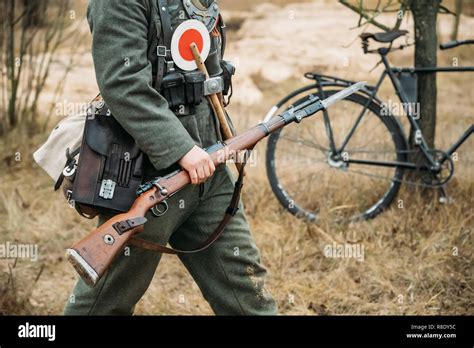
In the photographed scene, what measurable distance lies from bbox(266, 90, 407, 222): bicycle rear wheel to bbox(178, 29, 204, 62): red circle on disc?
7.23 ft

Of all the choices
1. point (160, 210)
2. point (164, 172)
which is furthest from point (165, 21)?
point (160, 210)

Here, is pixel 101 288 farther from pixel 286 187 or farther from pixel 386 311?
pixel 286 187

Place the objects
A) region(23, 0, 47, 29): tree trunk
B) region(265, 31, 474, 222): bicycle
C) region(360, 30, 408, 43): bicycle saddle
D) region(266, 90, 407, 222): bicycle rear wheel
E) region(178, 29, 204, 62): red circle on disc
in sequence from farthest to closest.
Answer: region(23, 0, 47, 29): tree trunk → region(266, 90, 407, 222): bicycle rear wheel → region(265, 31, 474, 222): bicycle → region(360, 30, 408, 43): bicycle saddle → region(178, 29, 204, 62): red circle on disc

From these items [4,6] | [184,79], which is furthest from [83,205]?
[4,6]

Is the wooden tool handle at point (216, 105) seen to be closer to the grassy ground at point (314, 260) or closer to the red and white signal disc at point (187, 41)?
the red and white signal disc at point (187, 41)

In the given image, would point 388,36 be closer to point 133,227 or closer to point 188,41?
point 188,41

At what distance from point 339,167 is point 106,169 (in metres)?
2.43

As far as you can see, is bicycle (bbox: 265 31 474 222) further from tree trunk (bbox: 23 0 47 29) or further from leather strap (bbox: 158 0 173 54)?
tree trunk (bbox: 23 0 47 29)

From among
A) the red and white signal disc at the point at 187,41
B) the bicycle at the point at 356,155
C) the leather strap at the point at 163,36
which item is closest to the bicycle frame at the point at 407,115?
the bicycle at the point at 356,155

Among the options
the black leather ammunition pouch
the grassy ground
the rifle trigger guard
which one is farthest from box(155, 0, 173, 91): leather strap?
the grassy ground

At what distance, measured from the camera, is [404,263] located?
419cm

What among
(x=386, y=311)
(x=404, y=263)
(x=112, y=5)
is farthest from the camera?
(x=404, y=263)

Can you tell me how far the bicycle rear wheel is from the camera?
469 centimetres

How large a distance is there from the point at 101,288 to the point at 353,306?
1.69m
